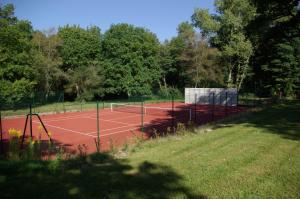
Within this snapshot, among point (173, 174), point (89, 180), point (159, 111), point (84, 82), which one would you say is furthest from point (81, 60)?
point (173, 174)

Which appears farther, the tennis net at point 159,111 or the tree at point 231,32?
the tree at point 231,32

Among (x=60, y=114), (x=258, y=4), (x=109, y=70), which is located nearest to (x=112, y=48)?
(x=109, y=70)

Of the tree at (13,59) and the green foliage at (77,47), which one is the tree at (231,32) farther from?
the tree at (13,59)

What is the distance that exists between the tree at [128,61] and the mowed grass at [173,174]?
129 feet

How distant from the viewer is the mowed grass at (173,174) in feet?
19.7

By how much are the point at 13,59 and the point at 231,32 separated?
34383 mm

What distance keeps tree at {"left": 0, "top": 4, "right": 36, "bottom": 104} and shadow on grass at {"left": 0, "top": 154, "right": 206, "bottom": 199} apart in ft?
90.6

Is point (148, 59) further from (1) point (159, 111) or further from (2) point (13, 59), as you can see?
(2) point (13, 59)

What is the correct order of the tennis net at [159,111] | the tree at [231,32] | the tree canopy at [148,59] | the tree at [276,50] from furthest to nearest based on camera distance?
the tree at [231,32], the tree canopy at [148,59], the tennis net at [159,111], the tree at [276,50]

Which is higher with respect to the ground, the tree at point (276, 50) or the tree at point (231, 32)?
the tree at point (231, 32)

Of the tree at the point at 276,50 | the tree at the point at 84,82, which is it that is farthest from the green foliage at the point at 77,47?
the tree at the point at 276,50

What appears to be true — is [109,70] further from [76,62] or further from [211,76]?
[211,76]

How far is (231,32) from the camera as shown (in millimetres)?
49188

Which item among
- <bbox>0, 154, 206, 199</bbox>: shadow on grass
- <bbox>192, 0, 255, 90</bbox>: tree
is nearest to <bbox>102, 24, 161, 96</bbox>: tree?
<bbox>192, 0, 255, 90</bbox>: tree
